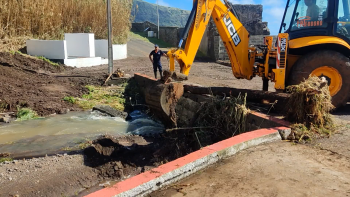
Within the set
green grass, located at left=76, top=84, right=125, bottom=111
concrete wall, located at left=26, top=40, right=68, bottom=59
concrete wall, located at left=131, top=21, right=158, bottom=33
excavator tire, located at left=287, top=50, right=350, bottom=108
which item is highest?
concrete wall, located at left=131, top=21, right=158, bottom=33

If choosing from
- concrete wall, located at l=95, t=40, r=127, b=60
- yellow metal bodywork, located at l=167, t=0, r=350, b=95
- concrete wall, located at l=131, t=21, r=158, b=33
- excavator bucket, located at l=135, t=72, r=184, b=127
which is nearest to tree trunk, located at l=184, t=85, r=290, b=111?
excavator bucket, located at l=135, t=72, r=184, b=127

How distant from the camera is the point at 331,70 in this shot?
6.66 meters

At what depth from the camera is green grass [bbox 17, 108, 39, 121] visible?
827 cm

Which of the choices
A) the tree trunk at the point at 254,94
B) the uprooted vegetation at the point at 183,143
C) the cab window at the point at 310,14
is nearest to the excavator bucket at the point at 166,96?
the tree trunk at the point at 254,94

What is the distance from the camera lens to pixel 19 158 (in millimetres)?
5695

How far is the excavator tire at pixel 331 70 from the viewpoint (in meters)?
6.50

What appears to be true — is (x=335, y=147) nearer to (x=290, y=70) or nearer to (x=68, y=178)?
(x=290, y=70)

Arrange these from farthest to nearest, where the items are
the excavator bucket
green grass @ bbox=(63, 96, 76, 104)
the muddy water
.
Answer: green grass @ bbox=(63, 96, 76, 104) < the excavator bucket < the muddy water

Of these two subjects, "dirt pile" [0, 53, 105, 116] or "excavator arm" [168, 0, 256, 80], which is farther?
"dirt pile" [0, 53, 105, 116]

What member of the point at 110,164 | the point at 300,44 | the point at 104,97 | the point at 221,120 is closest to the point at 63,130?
the point at 110,164

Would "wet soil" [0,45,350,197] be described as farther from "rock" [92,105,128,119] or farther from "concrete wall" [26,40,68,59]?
"concrete wall" [26,40,68,59]

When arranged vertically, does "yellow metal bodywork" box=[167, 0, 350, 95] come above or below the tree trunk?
above

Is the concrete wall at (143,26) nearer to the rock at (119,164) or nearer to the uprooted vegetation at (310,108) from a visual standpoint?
the rock at (119,164)

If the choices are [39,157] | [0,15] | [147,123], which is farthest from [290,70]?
[0,15]
